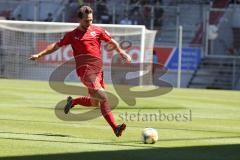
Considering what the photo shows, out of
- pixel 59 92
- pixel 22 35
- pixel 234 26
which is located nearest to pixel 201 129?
pixel 59 92

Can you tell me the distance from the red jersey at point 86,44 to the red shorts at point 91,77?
0.12 ft

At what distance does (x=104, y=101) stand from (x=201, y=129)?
273cm

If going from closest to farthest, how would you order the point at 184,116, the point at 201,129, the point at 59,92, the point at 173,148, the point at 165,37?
the point at 173,148
the point at 201,129
the point at 184,116
the point at 59,92
the point at 165,37

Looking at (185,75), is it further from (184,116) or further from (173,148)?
(173,148)

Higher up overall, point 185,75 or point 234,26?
point 234,26

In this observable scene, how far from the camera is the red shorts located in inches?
472

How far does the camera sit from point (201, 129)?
13.6 metres

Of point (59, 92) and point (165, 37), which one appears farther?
point (165, 37)

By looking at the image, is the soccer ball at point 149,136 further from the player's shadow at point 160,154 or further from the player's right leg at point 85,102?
the player's right leg at point 85,102

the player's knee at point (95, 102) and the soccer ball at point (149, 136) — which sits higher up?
the player's knee at point (95, 102)

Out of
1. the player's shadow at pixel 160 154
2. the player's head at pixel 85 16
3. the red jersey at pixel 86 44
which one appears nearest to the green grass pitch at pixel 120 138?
the player's shadow at pixel 160 154

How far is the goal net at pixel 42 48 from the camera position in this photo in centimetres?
3111

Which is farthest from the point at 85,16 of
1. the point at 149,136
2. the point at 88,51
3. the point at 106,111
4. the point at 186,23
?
the point at 186,23

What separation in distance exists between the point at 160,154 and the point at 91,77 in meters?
2.67
